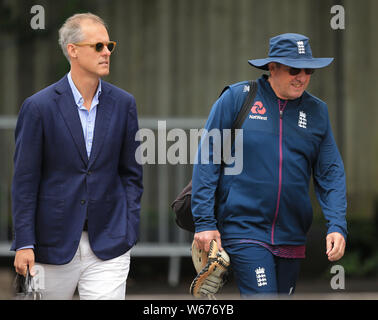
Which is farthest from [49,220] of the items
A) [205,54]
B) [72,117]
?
[205,54]

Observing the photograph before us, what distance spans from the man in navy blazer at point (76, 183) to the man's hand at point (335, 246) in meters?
1.01

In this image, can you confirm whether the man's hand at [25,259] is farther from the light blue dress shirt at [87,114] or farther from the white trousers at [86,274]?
the light blue dress shirt at [87,114]

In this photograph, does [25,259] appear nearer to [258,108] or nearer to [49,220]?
[49,220]

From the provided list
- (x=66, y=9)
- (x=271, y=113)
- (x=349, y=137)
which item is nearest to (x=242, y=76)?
(x=349, y=137)

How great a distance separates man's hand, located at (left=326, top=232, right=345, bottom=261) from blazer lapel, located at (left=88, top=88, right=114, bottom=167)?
4.23 feet

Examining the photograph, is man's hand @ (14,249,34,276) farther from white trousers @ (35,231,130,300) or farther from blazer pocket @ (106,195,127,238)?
blazer pocket @ (106,195,127,238)

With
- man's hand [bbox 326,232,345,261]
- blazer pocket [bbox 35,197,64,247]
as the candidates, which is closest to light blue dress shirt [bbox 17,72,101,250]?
blazer pocket [bbox 35,197,64,247]

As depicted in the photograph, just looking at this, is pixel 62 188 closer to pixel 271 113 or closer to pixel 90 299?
pixel 90 299

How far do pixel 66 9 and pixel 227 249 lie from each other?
5.12m

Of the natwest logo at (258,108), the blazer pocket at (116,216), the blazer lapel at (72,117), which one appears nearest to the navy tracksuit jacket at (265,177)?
the natwest logo at (258,108)

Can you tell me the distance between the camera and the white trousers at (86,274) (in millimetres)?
4293

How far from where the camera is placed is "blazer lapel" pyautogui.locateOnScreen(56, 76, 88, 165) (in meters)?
4.26

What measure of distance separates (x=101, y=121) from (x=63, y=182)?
1.22 feet

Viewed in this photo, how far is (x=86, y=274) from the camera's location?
4352 mm
